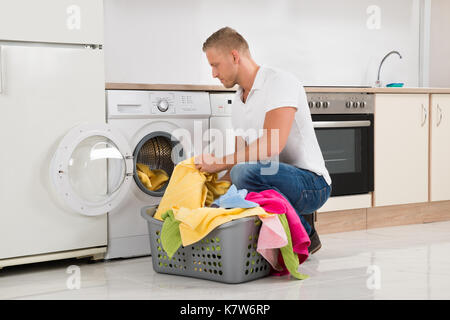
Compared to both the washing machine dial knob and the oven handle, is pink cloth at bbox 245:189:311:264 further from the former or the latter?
the oven handle

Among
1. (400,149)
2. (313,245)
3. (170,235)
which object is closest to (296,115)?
(313,245)

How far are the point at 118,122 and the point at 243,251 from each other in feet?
3.06

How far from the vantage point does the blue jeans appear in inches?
104

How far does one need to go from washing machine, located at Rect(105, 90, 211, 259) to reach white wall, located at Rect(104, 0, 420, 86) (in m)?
0.64

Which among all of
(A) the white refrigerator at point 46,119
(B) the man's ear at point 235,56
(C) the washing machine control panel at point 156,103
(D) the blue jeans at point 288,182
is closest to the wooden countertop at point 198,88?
(C) the washing machine control panel at point 156,103

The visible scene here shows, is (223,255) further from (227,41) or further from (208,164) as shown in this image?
(227,41)

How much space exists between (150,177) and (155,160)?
14cm

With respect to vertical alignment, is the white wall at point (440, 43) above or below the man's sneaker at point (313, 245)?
above

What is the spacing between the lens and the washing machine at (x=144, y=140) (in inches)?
116

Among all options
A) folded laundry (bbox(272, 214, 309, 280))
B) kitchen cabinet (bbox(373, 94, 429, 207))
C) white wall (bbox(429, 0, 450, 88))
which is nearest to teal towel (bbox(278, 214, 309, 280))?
folded laundry (bbox(272, 214, 309, 280))

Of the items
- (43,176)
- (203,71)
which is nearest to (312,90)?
(203,71)

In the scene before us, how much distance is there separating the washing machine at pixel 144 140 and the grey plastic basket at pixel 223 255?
39cm

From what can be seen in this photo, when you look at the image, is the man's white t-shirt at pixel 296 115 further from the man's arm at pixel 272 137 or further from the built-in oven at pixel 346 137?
the built-in oven at pixel 346 137

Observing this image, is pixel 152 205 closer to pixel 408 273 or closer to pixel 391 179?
pixel 408 273
